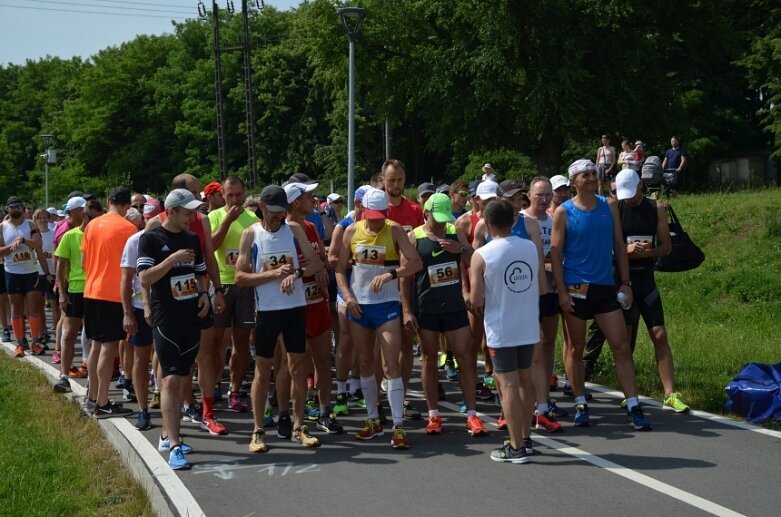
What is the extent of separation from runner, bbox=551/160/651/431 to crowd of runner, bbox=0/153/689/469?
12 millimetres

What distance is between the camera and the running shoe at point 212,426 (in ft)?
28.7

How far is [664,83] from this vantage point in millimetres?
34938

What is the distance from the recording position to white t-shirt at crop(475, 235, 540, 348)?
738cm

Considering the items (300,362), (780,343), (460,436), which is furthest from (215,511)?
(780,343)

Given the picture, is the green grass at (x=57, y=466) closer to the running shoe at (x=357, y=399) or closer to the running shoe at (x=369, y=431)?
the running shoe at (x=369, y=431)

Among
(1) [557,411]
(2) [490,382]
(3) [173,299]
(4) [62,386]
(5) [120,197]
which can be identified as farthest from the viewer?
(4) [62,386]

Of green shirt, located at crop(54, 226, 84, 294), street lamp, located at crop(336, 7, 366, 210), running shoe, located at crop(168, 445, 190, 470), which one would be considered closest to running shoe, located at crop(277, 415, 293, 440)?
running shoe, located at crop(168, 445, 190, 470)

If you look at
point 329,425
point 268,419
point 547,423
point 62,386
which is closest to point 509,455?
point 547,423

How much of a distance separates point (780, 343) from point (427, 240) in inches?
252

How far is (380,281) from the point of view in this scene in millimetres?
8148

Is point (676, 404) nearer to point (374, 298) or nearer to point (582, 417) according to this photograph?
point (582, 417)

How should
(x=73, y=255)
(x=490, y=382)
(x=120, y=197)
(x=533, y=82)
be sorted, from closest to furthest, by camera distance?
(x=120, y=197) < (x=490, y=382) < (x=73, y=255) < (x=533, y=82)

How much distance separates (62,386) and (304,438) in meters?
3.78

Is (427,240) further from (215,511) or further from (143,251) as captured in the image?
(215,511)
